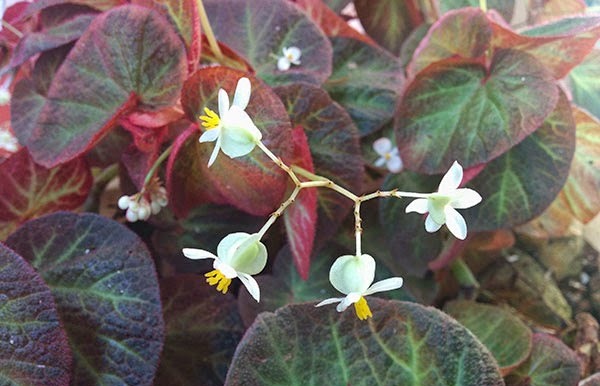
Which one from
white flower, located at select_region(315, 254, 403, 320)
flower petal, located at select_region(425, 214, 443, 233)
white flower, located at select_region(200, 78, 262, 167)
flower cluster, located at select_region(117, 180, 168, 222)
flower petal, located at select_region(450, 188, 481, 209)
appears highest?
white flower, located at select_region(200, 78, 262, 167)

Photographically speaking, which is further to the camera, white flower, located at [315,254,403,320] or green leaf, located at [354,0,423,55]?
green leaf, located at [354,0,423,55]

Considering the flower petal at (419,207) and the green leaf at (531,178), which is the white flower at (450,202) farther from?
the green leaf at (531,178)

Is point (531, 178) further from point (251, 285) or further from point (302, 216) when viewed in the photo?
point (251, 285)

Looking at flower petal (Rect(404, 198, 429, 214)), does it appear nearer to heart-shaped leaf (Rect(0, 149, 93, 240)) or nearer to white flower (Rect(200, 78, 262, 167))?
white flower (Rect(200, 78, 262, 167))

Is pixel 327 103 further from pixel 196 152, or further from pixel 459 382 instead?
pixel 459 382

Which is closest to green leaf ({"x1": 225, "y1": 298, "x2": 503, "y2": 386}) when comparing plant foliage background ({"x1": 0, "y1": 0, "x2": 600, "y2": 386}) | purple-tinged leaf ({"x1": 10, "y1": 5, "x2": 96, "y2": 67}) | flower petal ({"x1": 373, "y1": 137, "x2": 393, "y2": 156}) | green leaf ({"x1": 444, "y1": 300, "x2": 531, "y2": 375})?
plant foliage background ({"x1": 0, "y1": 0, "x2": 600, "y2": 386})

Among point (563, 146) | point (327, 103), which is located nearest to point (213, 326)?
point (327, 103)
